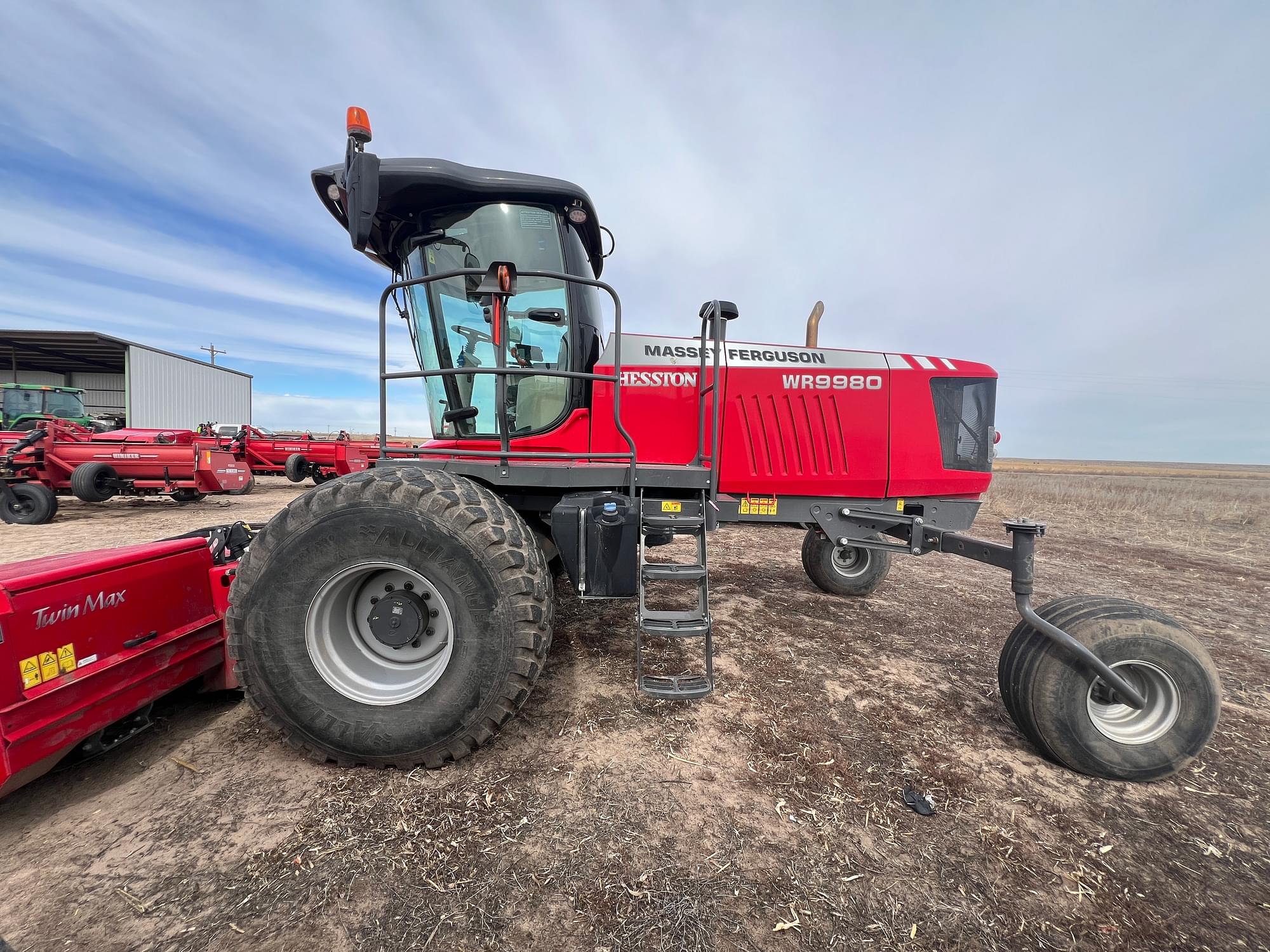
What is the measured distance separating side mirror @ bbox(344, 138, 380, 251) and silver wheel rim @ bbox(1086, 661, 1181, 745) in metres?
4.02

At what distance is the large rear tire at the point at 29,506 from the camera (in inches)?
312

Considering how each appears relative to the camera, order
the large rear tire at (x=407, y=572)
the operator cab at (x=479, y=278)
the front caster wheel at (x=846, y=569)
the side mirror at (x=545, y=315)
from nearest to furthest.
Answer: the large rear tire at (x=407, y=572), the operator cab at (x=479, y=278), the side mirror at (x=545, y=315), the front caster wheel at (x=846, y=569)

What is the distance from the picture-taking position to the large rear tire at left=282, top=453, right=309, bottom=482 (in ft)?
36.9

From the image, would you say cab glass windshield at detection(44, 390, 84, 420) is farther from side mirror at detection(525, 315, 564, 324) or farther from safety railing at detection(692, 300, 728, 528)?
safety railing at detection(692, 300, 728, 528)

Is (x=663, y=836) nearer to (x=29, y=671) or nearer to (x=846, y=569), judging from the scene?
(x=29, y=671)

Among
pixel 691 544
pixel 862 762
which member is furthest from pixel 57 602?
pixel 691 544

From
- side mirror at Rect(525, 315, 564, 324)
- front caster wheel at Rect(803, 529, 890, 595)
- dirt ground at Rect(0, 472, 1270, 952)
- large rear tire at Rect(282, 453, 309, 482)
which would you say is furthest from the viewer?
large rear tire at Rect(282, 453, 309, 482)

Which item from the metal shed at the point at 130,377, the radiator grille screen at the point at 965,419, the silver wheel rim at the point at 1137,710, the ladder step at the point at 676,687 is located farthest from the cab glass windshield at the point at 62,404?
the silver wheel rim at the point at 1137,710

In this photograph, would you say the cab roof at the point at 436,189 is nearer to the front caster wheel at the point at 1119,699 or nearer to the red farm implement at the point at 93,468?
the front caster wheel at the point at 1119,699

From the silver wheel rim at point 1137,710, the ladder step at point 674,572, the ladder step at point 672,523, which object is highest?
the ladder step at point 672,523

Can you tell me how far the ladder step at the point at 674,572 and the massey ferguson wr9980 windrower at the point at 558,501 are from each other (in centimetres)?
2

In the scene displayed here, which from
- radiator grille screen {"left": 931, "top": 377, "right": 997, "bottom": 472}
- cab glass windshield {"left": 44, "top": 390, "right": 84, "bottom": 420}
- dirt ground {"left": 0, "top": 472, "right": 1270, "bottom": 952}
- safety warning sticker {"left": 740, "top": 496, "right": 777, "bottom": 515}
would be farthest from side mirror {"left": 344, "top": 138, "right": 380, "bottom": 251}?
cab glass windshield {"left": 44, "top": 390, "right": 84, "bottom": 420}

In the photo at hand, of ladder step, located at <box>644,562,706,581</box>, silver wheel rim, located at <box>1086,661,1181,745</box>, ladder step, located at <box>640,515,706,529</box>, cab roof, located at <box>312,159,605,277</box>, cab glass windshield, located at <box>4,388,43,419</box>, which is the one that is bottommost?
silver wheel rim, located at <box>1086,661,1181,745</box>

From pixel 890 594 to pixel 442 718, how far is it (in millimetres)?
4444
